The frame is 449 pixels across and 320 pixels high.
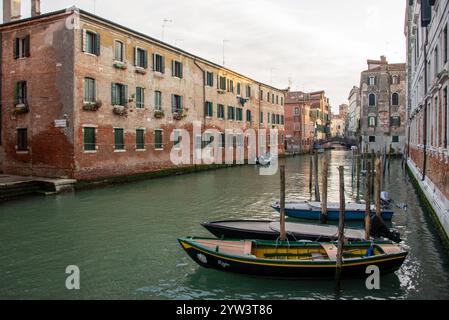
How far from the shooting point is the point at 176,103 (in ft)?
94.5

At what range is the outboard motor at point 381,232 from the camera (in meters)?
10.8

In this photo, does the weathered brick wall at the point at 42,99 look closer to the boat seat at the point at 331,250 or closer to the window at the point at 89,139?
the window at the point at 89,139

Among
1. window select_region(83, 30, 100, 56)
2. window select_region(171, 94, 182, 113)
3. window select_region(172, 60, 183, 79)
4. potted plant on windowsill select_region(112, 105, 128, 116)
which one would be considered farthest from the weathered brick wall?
window select_region(172, 60, 183, 79)

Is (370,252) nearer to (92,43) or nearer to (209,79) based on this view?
(92,43)

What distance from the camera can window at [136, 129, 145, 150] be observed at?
2462 cm

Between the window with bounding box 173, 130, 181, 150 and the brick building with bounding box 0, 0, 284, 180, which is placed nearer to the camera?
the brick building with bounding box 0, 0, 284, 180

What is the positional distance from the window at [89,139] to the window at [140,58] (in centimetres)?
565

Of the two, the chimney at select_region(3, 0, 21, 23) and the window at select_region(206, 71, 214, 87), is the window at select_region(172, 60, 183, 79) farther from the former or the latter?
the chimney at select_region(3, 0, 21, 23)

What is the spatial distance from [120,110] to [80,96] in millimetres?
2928

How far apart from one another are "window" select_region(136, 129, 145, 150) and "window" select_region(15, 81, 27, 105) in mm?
6407

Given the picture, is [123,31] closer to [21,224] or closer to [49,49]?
[49,49]

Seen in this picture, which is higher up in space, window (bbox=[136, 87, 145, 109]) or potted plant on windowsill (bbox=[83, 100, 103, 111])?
window (bbox=[136, 87, 145, 109])

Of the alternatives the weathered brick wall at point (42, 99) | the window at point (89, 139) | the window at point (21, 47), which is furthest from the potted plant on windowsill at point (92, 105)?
the window at point (21, 47)
